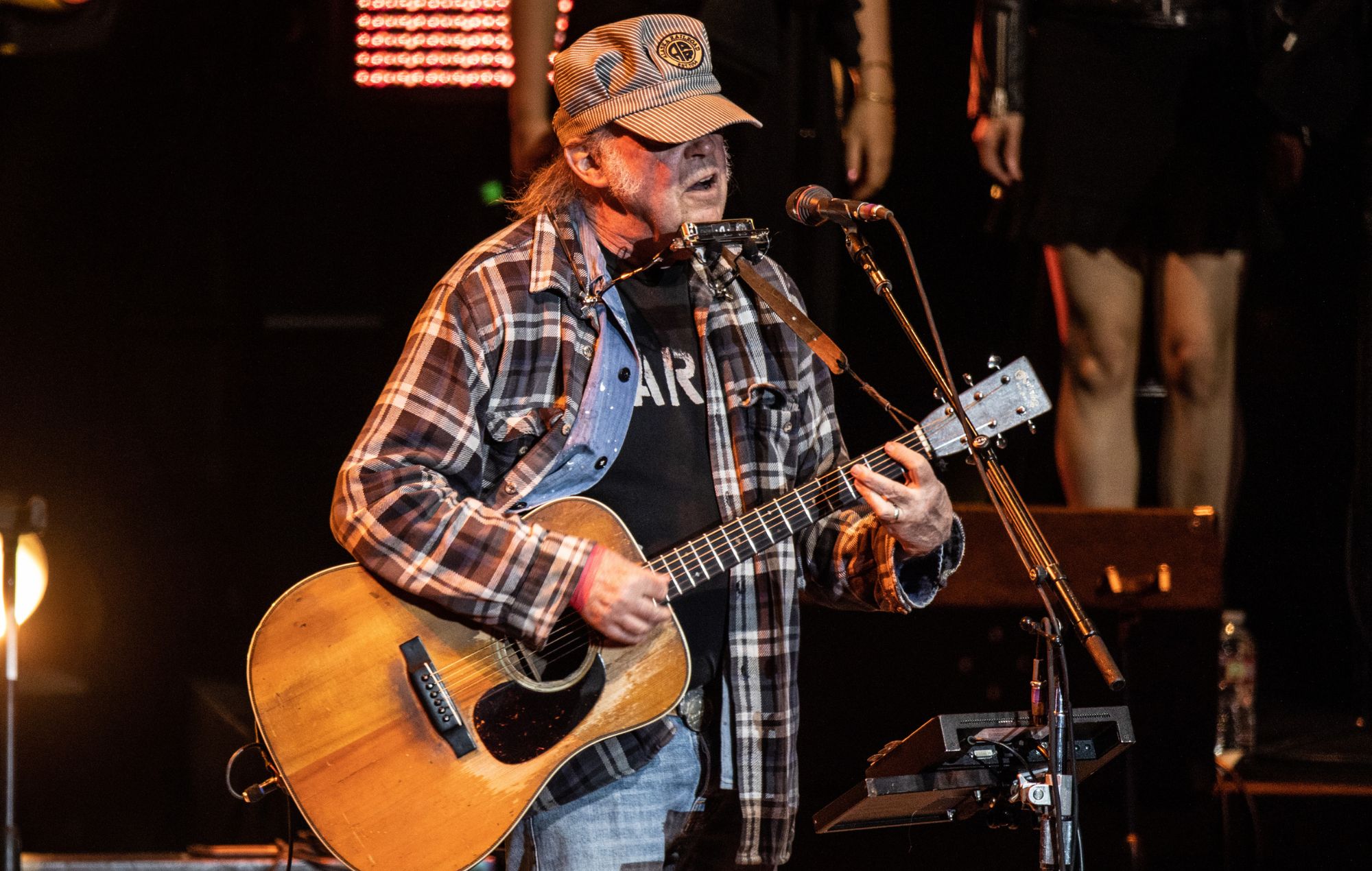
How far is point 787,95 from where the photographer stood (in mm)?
4211

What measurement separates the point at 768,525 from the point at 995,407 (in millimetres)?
503

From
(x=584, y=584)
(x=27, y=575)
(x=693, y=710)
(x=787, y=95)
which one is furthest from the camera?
(x=787, y=95)

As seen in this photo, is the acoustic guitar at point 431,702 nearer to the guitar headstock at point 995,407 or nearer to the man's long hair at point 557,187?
the guitar headstock at point 995,407

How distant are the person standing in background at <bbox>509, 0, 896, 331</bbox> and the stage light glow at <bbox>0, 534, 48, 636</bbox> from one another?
167 cm

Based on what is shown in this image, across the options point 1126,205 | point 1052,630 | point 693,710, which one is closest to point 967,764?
point 1052,630

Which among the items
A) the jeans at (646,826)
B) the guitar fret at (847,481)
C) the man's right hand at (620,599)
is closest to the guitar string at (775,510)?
the guitar fret at (847,481)

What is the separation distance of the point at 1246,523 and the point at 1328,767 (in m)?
1.44

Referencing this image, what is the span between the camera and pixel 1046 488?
4836 millimetres

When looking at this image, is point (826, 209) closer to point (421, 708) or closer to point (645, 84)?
point (645, 84)

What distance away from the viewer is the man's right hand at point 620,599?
7.75 feet

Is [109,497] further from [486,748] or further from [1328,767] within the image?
[1328,767]

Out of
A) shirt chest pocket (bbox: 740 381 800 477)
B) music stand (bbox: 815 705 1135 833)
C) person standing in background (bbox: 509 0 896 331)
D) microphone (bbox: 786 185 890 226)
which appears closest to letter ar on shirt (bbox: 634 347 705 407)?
shirt chest pocket (bbox: 740 381 800 477)

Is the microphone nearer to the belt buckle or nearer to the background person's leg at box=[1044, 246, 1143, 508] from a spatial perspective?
the belt buckle

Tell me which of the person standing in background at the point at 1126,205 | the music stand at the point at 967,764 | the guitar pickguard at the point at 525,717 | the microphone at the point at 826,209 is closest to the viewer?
the music stand at the point at 967,764
